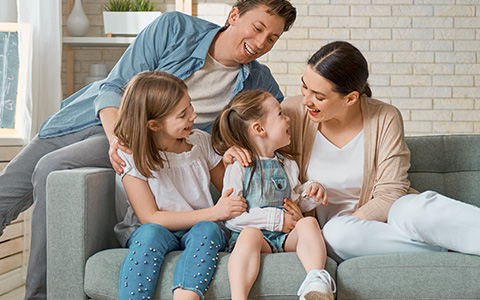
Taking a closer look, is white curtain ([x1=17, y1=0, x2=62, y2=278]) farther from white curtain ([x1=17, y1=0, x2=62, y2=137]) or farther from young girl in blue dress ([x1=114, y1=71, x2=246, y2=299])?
young girl in blue dress ([x1=114, y1=71, x2=246, y2=299])

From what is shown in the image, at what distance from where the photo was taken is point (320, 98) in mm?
1824

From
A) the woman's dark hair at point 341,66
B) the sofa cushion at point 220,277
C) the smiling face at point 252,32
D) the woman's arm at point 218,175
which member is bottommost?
the sofa cushion at point 220,277

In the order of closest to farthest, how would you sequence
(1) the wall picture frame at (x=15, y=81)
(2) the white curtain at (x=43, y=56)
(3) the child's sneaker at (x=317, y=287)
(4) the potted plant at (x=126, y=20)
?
(3) the child's sneaker at (x=317, y=287)
(1) the wall picture frame at (x=15, y=81)
(2) the white curtain at (x=43, y=56)
(4) the potted plant at (x=126, y=20)

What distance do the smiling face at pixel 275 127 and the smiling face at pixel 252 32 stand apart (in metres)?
0.34

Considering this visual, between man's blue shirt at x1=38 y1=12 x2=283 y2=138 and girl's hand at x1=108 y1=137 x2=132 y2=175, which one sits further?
man's blue shirt at x1=38 y1=12 x2=283 y2=138

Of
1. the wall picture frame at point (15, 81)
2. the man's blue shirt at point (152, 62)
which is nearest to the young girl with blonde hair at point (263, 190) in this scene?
the man's blue shirt at point (152, 62)

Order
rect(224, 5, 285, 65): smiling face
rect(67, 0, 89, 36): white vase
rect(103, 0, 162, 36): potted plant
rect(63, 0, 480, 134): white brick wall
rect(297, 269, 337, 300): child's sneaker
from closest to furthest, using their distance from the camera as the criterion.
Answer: rect(297, 269, 337, 300): child's sneaker → rect(224, 5, 285, 65): smiling face → rect(103, 0, 162, 36): potted plant → rect(67, 0, 89, 36): white vase → rect(63, 0, 480, 134): white brick wall

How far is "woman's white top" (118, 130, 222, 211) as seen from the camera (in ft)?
5.74

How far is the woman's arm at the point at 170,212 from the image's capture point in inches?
66.2

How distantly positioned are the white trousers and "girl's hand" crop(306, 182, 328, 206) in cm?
9

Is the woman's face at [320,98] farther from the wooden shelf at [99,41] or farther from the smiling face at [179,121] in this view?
the wooden shelf at [99,41]

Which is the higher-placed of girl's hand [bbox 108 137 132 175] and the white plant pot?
the white plant pot

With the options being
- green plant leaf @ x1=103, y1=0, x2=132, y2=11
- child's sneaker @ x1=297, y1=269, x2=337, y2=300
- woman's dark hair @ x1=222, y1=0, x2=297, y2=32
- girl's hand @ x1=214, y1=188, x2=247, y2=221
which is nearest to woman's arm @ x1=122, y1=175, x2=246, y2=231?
girl's hand @ x1=214, y1=188, x2=247, y2=221

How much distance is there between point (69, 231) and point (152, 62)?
783 mm
